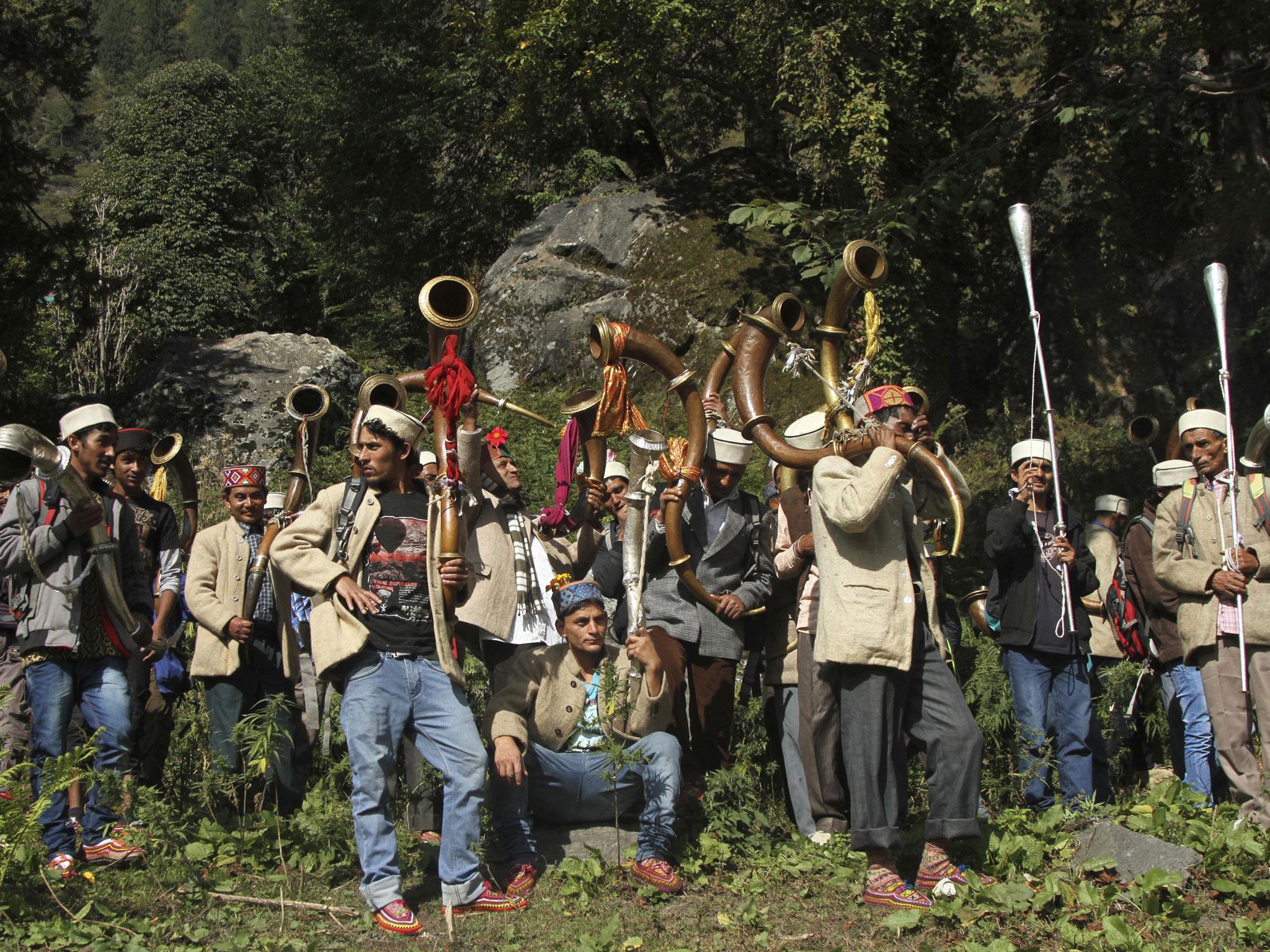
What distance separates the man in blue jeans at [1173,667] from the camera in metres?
6.25

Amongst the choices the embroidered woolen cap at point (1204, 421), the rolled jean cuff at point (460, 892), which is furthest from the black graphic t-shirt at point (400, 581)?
the embroidered woolen cap at point (1204, 421)

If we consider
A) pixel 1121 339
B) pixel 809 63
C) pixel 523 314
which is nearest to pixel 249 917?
pixel 809 63

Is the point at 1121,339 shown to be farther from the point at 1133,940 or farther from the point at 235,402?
the point at 1133,940

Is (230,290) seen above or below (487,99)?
below

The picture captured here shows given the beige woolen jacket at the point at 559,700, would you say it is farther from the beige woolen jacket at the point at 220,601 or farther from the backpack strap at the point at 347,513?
the beige woolen jacket at the point at 220,601

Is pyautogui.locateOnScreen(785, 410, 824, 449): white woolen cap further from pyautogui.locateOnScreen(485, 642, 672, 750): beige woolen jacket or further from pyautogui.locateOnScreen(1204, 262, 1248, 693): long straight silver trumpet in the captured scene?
pyautogui.locateOnScreen(1204, 262, 1248, 693): long straight silver trumpet

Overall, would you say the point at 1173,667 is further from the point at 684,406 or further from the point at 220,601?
the point at 220,601

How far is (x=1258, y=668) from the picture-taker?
5.56 metres

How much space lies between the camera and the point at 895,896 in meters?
4.69

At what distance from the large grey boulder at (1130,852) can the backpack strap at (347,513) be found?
326 cm

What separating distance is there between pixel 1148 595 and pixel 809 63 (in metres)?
6.65

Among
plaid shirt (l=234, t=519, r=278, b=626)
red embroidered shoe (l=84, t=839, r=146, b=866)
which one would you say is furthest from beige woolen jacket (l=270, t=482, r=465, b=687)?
red embroidered shoe (l=84, t=839, r=146, b=866)

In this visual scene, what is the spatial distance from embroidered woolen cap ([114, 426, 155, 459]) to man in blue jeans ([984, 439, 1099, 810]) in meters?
4.24

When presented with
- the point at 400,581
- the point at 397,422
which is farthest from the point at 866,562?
the point at 397,422
